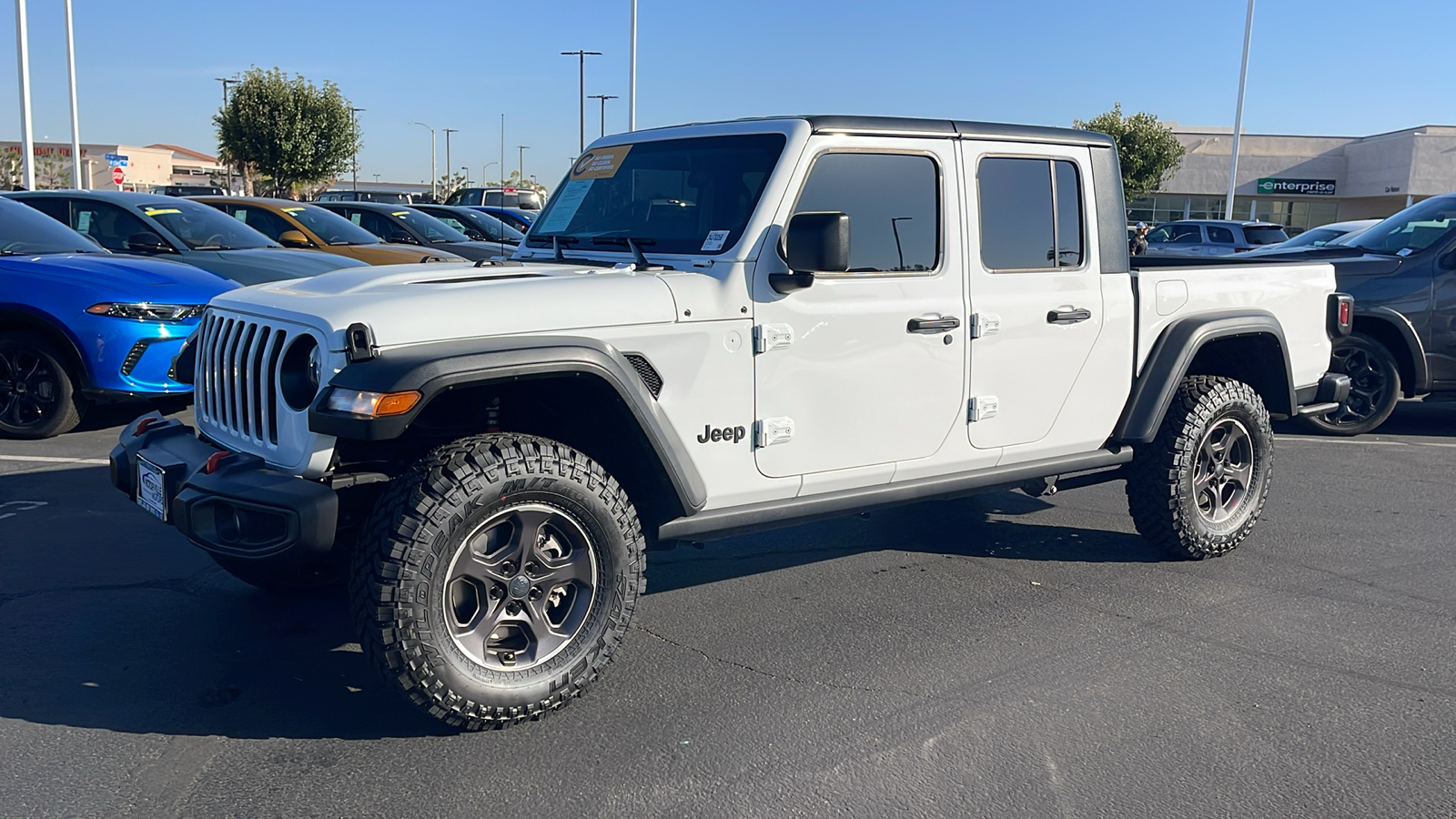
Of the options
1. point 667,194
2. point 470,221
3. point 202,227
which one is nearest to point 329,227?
point 202,227

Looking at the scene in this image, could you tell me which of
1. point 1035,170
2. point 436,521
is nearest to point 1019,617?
point 1035,170

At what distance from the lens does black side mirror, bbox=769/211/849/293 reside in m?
3.78

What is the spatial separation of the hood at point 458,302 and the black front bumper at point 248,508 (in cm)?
44

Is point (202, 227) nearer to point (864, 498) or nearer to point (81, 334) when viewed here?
point (81, 334)

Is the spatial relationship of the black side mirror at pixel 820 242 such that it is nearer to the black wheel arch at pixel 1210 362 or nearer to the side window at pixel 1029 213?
the side window at pixel 1029 213

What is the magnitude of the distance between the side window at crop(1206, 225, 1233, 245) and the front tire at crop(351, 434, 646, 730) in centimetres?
2183

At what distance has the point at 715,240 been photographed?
409 cm

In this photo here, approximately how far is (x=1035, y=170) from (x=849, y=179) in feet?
3.28

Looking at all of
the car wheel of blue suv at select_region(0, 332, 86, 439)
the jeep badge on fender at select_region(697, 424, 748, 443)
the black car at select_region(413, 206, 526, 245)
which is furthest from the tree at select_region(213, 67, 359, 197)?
the jeep badge on fender at select_region(697, 424, 748, 443)

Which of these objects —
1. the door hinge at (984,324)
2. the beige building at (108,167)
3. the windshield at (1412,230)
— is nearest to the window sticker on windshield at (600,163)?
the door hinge at (984,324)

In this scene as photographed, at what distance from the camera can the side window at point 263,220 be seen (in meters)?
11.7

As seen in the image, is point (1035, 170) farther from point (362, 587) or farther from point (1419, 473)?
point (1419, 473)

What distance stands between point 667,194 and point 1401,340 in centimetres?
662

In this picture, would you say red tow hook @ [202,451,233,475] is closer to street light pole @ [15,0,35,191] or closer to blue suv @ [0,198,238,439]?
blue suv @ [0,198,238,439]
